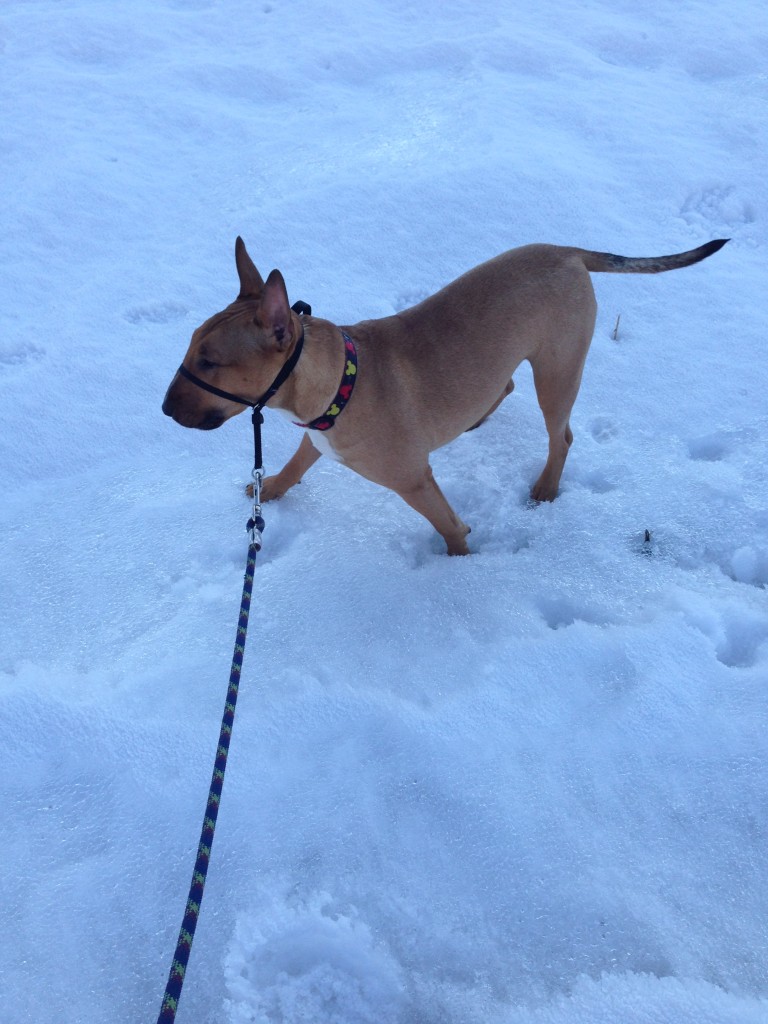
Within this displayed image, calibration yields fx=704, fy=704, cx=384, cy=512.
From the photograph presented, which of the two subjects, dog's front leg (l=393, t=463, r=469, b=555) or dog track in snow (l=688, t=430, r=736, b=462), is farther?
dog track in snow (l=688, t=430, r=736, b=462)

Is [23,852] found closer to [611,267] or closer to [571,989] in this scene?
[571,989]

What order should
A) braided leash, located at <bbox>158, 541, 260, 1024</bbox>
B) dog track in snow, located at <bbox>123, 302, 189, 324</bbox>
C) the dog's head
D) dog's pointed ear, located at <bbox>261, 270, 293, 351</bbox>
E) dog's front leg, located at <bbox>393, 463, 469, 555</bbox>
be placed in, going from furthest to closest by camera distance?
dog track in snow, located at <bbox>123, 302, 189, 324</bbox> → dog's front leg, located at <bbox>393, 463, 469, 555</bbox> → the dog's head → dog's pointed ear, located at <bbox>261, 270, 293, 351</bbox> → braided leash, located at <bbox>158, 541, 260, 1024</bbox>

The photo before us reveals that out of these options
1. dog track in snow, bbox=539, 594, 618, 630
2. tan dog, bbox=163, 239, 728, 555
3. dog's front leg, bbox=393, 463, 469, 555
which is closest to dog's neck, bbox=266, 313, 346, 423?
tan dog, bbox=163, 239, 728, 555

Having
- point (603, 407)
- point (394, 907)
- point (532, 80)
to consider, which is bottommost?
point (394, 907)

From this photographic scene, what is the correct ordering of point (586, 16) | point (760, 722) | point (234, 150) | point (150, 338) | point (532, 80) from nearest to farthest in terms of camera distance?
1. point (760, 722)
2. point (150, 338)
3. point (234, 150)
4. point (532, 80)
5. point (586, 16)

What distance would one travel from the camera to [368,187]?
4828 mm

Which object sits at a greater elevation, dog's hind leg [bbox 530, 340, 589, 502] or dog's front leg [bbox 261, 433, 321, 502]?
dog's hind leg [bbox 530, 340, 589, 502]

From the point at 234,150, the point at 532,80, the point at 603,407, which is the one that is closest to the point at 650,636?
the point at 603,407

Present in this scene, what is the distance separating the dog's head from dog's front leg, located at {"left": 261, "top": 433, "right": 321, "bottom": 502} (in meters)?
0.79

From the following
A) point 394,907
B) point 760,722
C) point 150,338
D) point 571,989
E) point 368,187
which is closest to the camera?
point 571,989

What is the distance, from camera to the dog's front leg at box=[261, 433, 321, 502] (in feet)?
10.2

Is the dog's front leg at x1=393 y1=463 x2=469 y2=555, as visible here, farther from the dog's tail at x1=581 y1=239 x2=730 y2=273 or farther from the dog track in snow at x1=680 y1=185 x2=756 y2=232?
the dog track in snow at x1=680 y1=185 x2=756 y2=232

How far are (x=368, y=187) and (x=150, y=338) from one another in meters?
1.94

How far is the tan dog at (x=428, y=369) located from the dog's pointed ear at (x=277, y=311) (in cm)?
6
